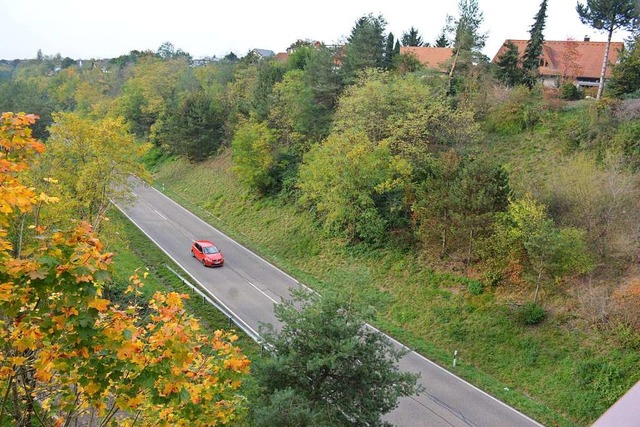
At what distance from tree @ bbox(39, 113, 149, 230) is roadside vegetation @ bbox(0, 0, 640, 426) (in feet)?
0.33

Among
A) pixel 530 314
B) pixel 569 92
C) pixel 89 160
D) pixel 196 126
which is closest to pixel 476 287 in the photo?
pixel 530 314

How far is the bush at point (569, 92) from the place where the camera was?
29.7 m

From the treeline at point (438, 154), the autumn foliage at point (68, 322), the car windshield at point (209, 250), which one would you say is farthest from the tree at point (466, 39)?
the autumn foliage at point (68, 322)

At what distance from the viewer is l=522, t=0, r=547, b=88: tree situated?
32.3m

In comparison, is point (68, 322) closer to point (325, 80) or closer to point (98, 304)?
point (98, 304)

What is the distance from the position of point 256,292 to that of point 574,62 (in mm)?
29925

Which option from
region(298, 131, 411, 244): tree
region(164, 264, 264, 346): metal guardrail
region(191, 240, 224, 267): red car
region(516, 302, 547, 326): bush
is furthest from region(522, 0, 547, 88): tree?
region(164, 264, 264, 346): metal guardrail

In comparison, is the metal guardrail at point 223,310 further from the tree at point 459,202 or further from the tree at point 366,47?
the tree at point 366,47

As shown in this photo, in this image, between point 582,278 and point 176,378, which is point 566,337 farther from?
point 176,378

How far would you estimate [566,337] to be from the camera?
15805 millimetres

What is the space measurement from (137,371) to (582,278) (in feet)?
57.7

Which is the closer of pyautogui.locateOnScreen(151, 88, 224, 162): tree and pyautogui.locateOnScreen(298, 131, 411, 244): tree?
pyautogui.locateOnScreen(298, 131, 411, 244): tree

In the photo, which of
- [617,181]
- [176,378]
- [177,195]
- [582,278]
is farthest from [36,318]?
[177,195]

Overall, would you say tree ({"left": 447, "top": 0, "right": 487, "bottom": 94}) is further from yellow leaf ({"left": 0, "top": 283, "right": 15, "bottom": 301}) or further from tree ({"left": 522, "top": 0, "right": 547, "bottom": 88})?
yellow leaf ({"left": 0, "top": 283, "right": 15, "bottom": 301})
